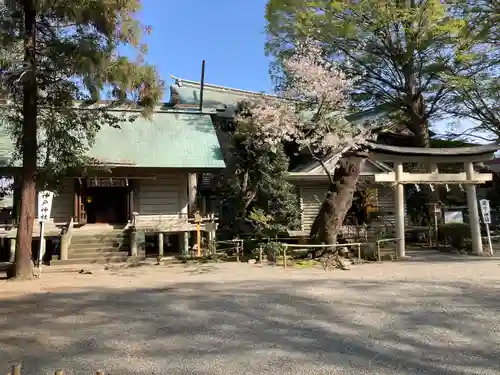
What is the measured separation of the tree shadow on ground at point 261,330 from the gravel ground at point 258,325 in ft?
0.06

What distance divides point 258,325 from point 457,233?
12977 millimetres

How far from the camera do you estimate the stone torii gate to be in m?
14.4

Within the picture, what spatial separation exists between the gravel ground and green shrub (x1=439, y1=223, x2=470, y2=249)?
21.2 feet

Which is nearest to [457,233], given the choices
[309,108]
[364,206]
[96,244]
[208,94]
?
Result: [364,206]

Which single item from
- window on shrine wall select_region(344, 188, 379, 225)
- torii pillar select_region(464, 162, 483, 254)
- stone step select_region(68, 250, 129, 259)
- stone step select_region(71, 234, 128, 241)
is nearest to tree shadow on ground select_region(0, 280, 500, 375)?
stone step select_region(68, 250, 129, 259)

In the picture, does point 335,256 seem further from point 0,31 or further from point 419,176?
point 0,31

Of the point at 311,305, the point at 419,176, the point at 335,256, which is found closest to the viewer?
the point at 311,305

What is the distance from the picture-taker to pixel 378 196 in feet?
68.7

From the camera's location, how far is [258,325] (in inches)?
245

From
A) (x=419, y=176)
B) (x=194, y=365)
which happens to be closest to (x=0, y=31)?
(x=194, y=365)

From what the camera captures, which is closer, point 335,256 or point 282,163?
point 335,256

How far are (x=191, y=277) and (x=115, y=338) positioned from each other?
527cm

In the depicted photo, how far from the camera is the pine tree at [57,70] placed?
9883mm

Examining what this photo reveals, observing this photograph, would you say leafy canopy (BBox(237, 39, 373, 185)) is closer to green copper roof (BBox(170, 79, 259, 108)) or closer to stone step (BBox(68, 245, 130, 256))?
green copper roof (BBox(170, 79, 259, 108))
